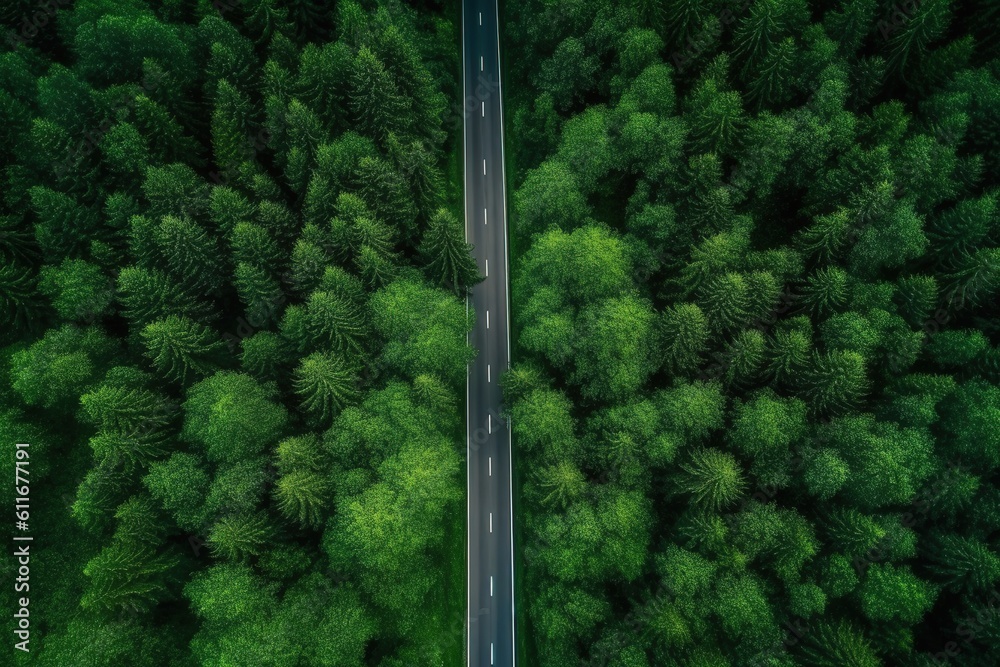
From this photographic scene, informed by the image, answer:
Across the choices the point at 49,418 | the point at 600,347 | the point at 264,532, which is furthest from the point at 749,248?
the point at 49,418

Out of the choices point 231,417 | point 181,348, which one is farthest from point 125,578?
point 181,348

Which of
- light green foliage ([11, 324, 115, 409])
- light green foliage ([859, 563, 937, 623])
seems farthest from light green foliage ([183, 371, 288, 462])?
light green foliage ([859, 563, 937, 623])

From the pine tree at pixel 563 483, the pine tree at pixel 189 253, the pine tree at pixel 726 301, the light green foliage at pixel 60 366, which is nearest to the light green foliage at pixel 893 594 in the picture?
the pine tree at pixel 726 301

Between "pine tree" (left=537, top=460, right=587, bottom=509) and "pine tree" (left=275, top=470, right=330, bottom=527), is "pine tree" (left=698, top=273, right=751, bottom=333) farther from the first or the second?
"pine tree" (left=275, top=470, right=330, bottom=527)

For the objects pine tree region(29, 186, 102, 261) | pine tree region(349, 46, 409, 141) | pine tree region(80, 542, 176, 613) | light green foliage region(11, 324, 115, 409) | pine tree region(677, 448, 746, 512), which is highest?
pine tree region(349, 46, 409, 141)

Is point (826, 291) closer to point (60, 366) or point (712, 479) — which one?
point (712, 479)
